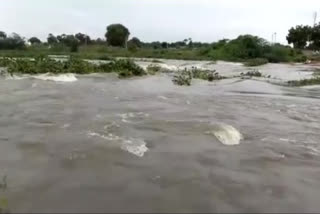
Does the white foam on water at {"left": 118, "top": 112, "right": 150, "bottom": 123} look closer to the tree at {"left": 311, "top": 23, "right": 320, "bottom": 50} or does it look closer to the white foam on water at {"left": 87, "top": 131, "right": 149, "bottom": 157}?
the white foam on water at {"left": 87, "top": 131, "right": 149, "bottom": 157}

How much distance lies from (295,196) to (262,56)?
44.1 meters

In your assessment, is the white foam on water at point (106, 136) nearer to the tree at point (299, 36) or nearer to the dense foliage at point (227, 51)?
the dense foliage at point (227, 51)

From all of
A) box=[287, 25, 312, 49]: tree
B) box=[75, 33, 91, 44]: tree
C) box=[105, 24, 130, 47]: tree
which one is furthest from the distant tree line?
box=[75, 33, 91, 44]: tree

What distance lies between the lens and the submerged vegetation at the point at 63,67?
60.8ft

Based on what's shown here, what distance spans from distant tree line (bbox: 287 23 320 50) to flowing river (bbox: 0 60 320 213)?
175ft

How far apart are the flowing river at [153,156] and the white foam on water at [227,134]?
0.8 inches

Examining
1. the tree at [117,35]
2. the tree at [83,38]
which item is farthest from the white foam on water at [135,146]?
the tree at [83,38]

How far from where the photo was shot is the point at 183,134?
7.93 metres

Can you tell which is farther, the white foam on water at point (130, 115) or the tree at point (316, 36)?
the tree at point (316, 36)

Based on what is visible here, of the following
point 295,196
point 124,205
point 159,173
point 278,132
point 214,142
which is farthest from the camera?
point 278,132

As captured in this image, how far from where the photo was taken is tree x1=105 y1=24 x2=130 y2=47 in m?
74.2

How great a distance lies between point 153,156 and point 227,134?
2175mm

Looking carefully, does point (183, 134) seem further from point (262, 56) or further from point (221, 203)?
point (262, 56)

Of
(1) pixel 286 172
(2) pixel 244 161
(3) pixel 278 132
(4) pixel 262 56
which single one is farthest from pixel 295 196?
(4) pixel 262 56
